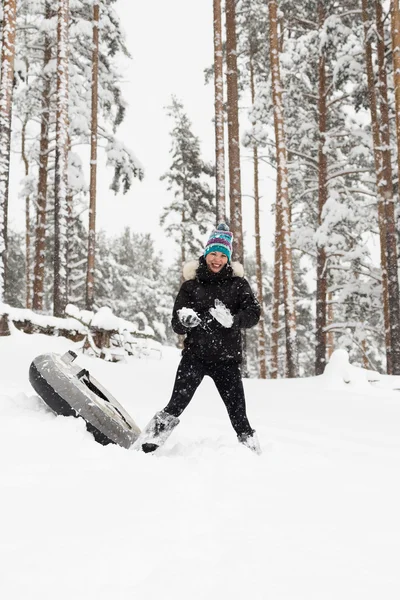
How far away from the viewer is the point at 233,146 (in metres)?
12.6

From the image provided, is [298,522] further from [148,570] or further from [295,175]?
[295,175]

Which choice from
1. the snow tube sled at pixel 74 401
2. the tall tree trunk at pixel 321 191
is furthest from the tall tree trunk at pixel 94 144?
the snow tube sled at pixel 74 401

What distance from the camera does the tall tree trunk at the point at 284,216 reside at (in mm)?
12367

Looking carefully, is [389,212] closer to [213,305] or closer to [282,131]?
[282,131]

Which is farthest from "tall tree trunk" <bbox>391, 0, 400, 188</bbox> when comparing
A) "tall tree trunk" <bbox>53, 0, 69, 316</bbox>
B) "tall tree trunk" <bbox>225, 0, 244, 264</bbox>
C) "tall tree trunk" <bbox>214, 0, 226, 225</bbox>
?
"tall tree trunk" <bbox>53, 0, 69, 316</bbox>

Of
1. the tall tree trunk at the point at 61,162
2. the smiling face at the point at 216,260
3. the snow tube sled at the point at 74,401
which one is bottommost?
the snow tube sled at the point at 74,401

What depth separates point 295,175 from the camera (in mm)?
17203

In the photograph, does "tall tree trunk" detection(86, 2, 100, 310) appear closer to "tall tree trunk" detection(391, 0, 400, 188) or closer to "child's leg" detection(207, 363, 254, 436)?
"tall tree trunk" detection(391, 0, 400, 188)

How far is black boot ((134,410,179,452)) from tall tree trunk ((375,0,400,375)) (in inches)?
379

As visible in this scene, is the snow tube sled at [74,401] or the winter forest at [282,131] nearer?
the snow tube sled at [74,401]

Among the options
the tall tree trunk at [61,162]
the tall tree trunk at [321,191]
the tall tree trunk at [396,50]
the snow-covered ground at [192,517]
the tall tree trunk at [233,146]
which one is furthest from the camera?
the tall tree trunk at [321,191]

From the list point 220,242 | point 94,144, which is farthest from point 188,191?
point 220,242

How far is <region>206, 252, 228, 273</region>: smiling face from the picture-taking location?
395 cm

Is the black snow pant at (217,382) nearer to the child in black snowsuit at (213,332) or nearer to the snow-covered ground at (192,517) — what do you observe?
the child in black snowsuit at (213,332)
